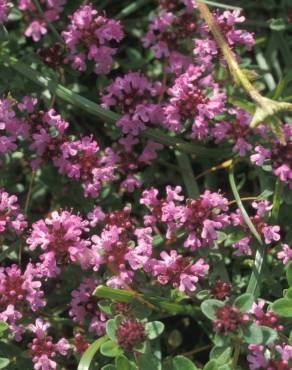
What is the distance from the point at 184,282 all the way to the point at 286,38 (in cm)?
125

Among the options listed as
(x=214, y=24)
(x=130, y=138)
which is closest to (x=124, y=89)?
(x=130, y=138)

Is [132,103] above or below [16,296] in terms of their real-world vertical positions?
above

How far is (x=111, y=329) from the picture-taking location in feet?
6.47

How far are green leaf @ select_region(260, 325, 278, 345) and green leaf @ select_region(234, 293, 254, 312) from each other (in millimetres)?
73

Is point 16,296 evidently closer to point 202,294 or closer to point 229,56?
point 202,294

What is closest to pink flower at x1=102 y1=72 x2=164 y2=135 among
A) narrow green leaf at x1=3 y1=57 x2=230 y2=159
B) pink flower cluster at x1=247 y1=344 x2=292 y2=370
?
narrow green leaf at x1=3 y1=57 x2=230 y2=159

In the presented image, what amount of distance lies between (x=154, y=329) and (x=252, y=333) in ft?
1.00

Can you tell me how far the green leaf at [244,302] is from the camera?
1.94 metres

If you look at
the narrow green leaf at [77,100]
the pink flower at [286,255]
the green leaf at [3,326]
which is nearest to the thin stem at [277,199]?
the pink flower at [286,255]

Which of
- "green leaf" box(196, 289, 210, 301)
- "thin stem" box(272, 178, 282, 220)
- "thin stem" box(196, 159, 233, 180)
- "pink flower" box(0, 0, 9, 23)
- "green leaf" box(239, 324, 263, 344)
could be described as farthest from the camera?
"thin stem" box(196, 159, 233, 180)

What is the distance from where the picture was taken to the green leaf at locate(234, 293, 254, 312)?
1941 millimetres

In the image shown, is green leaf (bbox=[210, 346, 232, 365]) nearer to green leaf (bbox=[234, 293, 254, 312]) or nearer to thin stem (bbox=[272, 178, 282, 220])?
green leaf (bbox=[234, 293, 254, 312])

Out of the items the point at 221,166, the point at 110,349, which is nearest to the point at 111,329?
the point at 110,349

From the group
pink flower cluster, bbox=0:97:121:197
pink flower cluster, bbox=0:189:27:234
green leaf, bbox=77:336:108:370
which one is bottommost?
green leaf, bbox=77:336:108:370
